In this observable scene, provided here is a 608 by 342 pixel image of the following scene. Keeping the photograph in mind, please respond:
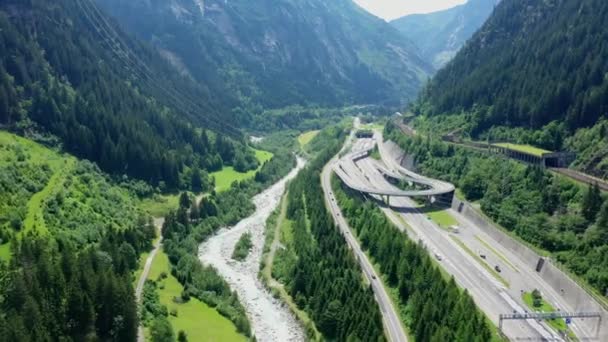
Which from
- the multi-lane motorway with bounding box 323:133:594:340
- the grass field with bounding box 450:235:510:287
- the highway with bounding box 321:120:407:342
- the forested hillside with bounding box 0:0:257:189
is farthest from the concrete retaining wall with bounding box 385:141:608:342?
the forested hillside with bounding box 0:0:257:189

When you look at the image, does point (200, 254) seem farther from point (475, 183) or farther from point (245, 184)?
point (475, 183)

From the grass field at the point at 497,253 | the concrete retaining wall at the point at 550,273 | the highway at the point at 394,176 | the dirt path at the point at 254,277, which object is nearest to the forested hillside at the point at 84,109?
the dirt path at the point at 254,277

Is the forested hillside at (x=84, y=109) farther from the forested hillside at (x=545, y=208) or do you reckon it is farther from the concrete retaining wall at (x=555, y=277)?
the concrete retaining wall at (x=555, y=277)

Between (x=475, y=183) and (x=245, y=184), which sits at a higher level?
(x=475, y=183)

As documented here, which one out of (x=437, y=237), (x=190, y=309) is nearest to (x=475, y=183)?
(x=437, y=237)

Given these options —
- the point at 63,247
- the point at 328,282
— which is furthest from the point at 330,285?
the point at 63,247

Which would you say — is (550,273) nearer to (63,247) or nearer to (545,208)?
(545,208)

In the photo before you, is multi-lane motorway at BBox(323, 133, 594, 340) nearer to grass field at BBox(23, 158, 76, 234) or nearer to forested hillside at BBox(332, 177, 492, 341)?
forested hillside at BBox(332, 177, 492, 341)
